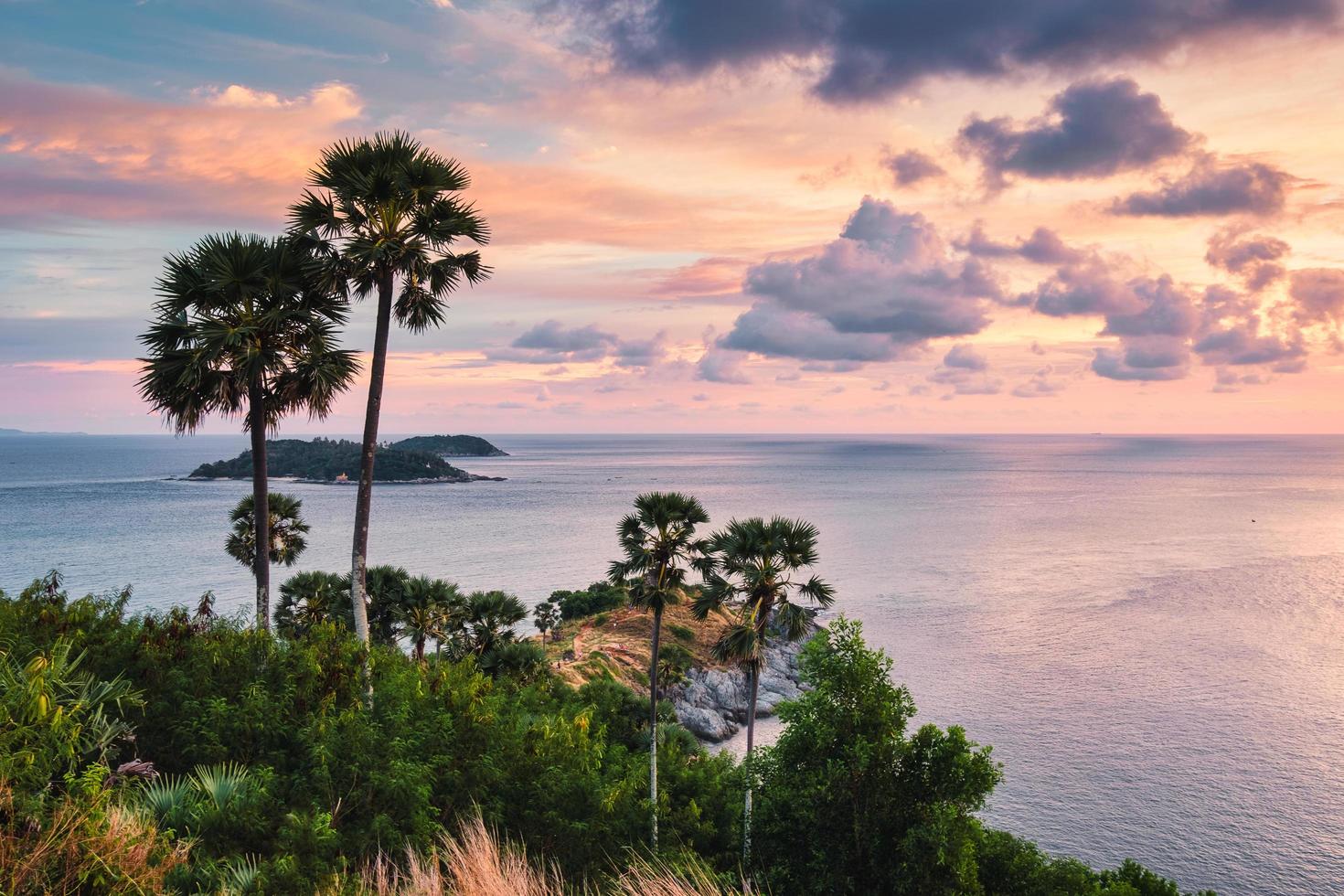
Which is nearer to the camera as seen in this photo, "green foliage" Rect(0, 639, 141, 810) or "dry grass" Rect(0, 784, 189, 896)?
"dry grass" Rect(0, 784, 189, 896)

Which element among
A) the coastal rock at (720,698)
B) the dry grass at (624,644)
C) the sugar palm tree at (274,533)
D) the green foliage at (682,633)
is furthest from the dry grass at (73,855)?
the green foliage at (682,633)

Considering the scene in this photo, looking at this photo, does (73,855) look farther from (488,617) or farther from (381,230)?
(488,617)

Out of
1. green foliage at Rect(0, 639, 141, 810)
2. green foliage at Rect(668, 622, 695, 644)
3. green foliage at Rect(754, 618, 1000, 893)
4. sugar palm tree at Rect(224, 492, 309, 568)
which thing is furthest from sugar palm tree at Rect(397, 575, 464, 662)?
green foliage at Rect(668, 622, 695, 644)

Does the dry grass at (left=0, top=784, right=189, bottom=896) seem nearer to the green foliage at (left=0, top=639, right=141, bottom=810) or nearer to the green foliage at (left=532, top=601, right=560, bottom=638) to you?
→ the green foliage at (left=0, top=639, right=141, bottom=810)

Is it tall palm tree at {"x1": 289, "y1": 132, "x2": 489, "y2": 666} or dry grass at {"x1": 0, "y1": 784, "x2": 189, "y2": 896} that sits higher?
tall palm tree at {"x1": 289, "y1": 132, "x2": 489, "y2": 666}

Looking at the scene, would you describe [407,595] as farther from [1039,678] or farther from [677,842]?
[1039,678]

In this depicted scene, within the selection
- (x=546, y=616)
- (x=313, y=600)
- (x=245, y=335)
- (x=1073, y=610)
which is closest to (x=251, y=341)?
(x=245, y=335)

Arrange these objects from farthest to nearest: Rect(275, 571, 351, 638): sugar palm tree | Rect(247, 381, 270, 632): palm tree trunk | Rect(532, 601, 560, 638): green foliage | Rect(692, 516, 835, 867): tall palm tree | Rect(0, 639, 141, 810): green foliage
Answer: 1. Rect(532, 601, 560, 638): green foliage
2. Rect(275, 571, 351, 638): sugar palm tree
3. Rect(692, 516, 835, 867): tall palm tree
4. Rect(247, 381, 270, 632): palm tree trunk
5. Rect(0, 639, 141, 810): green foliage

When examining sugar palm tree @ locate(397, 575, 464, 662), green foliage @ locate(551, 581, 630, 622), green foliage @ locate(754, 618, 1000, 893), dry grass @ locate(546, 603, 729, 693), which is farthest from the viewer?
green foliage @ locate(551, 581, 630, 622)

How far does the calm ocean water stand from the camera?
121ft

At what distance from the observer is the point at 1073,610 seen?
74188 millimetres

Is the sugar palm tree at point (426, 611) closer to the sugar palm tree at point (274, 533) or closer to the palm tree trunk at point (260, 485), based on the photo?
the sugar palm tree at point (274, 533)

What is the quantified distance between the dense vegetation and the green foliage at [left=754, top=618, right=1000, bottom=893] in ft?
0.16

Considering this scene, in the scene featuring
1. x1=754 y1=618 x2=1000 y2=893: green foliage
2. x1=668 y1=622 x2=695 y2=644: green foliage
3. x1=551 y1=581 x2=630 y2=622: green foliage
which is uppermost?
x1=754 y1=618 x2=1000 y2=893: green foliage
